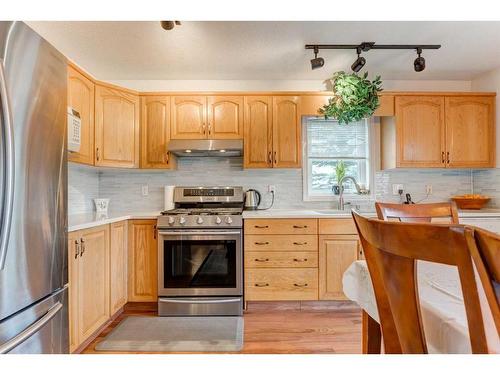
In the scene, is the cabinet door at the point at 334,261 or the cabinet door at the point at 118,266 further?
the cabinet door at the point at 334,261

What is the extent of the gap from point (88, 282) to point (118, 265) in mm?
524

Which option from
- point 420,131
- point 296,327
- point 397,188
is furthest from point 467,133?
point 296,327

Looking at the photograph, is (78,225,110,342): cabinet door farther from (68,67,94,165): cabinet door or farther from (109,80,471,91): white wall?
(109,80,471,91): white wall

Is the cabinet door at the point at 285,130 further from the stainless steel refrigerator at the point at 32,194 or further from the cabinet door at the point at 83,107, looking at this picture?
the stainless steel refrigerator at the point at 32,194

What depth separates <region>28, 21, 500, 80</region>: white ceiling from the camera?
7.81ft

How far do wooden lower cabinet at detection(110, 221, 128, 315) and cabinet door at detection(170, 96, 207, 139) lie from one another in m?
1.06

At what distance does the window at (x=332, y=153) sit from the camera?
3.58m

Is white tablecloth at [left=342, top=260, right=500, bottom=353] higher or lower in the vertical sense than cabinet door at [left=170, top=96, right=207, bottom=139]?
lower

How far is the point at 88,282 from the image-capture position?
7.34 ft

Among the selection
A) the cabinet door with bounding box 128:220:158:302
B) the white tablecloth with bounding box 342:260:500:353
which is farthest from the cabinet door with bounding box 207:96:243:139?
the white tablecloth with bounding box 342:260:500:353

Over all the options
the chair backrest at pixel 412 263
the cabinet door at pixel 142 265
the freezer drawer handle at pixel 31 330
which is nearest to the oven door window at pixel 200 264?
the cabinet door at pixel 142 265

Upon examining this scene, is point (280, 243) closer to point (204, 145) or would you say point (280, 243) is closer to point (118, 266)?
point (204, 145)

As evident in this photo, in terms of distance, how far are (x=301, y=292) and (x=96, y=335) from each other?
5.71ft

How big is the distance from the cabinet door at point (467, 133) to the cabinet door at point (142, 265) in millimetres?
3134
